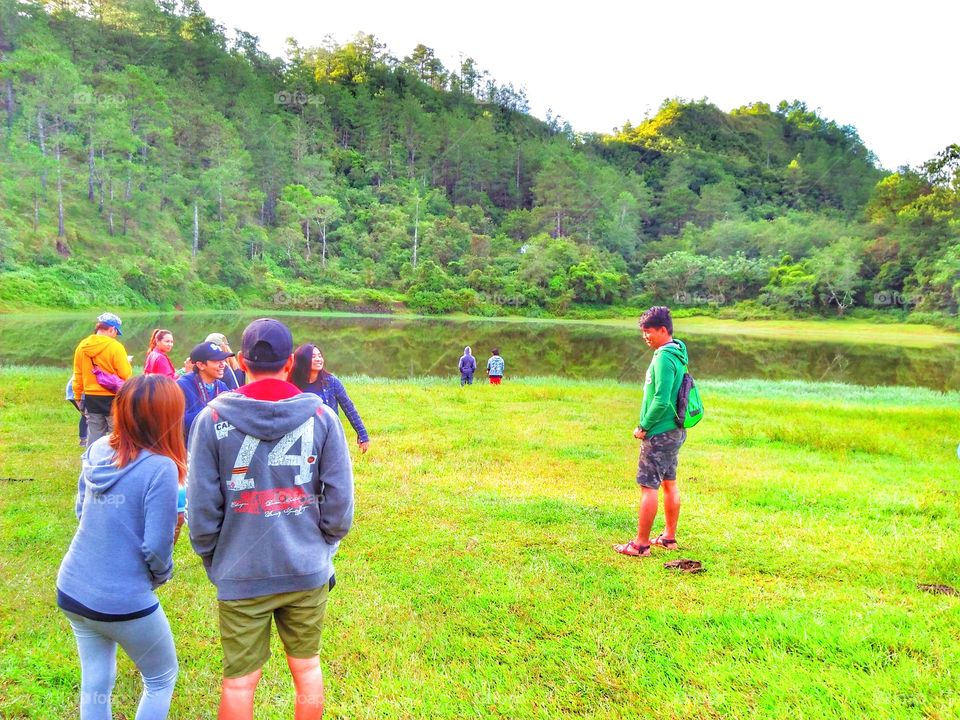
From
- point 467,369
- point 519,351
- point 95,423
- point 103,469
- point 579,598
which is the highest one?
point 103,469

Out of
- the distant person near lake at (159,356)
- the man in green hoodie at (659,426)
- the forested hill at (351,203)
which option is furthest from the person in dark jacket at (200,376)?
the forested hill at (351,203)

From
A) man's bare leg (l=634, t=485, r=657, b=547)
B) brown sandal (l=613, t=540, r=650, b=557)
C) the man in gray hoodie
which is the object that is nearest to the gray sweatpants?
the man in gray hoodie

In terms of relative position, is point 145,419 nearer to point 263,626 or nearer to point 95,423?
point 263,626

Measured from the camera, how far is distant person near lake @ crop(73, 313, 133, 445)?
6.44 meters

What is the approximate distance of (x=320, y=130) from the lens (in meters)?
110

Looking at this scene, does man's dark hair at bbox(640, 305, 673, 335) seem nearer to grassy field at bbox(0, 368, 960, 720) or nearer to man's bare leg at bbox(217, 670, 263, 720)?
grassy field at bbox(0, 368, 960, 720)

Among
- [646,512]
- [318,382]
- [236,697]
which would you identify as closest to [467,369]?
[318,382]

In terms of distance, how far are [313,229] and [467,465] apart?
83043 mm

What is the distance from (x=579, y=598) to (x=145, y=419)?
3264mm

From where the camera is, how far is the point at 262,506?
2367 millimetres

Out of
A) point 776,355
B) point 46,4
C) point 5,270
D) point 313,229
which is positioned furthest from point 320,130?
point 776,355

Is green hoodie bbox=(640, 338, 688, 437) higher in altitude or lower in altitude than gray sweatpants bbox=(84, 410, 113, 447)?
higher

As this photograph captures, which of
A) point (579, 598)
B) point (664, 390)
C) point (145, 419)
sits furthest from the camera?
point (664, 390)

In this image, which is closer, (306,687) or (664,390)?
(306,687)
